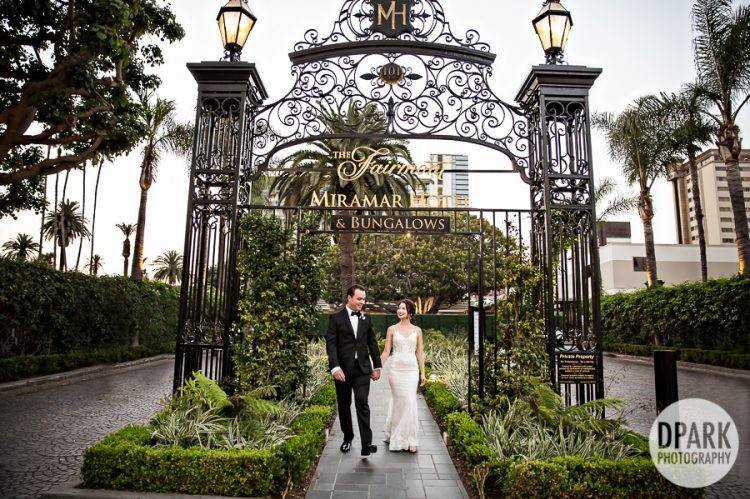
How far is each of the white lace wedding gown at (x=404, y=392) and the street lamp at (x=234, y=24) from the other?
4735mm

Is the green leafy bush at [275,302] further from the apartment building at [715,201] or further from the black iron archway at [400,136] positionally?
the apartment building at [715,201]

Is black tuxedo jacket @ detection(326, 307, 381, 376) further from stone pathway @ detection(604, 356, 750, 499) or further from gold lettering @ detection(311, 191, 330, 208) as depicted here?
stone pathway @ detection(604, 356, 750, 499)

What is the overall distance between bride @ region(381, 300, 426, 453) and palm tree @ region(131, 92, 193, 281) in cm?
1748

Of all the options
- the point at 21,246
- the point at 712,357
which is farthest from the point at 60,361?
the point at 21,246

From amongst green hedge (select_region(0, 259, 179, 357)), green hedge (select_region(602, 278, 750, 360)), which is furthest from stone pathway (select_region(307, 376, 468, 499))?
green hedge (select_region(602, 278, 750, 360))

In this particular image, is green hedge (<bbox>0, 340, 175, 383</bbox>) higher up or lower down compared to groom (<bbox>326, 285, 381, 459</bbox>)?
lower down

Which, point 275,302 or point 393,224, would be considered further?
point 393,224

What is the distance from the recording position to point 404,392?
6.16 metres

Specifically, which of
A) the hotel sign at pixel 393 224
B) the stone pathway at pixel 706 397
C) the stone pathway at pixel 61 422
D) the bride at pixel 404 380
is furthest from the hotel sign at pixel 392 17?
the stone pathway at pixel 61 422

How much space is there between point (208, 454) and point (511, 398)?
3.95 metres

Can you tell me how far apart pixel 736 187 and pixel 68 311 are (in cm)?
2304

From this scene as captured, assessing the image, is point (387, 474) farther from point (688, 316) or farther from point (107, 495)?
point (688, 316)

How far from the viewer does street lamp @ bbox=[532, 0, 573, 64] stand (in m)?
6.77

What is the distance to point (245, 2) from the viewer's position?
6.91 metres
